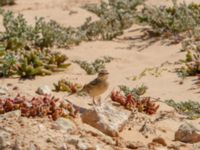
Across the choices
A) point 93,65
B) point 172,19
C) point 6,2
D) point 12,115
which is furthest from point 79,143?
point 6,2

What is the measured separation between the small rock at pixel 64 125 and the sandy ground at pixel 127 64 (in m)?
0.88

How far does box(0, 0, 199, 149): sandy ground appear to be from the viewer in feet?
31.0

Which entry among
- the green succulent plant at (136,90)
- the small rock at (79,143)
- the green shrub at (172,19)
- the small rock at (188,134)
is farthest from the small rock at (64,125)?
the green shrub at (172,19)

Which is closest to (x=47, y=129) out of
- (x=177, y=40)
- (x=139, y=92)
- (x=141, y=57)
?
(x=139, y=92)

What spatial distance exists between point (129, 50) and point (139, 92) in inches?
159

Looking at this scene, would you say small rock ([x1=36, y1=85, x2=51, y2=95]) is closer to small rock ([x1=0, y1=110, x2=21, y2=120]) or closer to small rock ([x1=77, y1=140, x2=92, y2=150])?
small rock ([x1=0, y1=110, x2=21, y2=120])

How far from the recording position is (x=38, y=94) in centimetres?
877

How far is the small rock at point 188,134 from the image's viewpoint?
Result: 705 cm

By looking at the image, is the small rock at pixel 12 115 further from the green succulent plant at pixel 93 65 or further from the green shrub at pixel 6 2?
the green shrub at pixel 6 2

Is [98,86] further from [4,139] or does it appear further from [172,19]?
[172,19]

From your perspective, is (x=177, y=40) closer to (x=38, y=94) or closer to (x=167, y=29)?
→ (x=167, y=29)

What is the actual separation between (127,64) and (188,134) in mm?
5040

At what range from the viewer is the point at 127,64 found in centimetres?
1201

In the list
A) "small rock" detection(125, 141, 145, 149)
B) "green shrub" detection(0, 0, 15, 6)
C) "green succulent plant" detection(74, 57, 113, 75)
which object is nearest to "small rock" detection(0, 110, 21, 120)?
"small rock" detection(125, 141, 145, 149)
